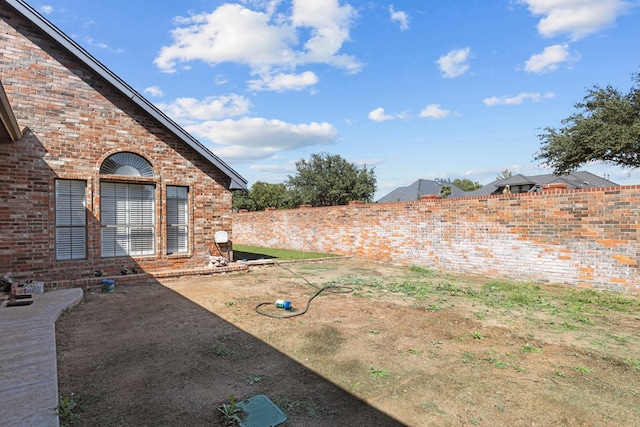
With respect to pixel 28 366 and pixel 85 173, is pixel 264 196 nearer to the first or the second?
pixel 85 173

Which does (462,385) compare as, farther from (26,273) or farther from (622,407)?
(26,273)

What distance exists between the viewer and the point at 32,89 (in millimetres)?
8039

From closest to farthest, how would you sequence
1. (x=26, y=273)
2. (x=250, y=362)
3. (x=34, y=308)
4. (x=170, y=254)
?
(x=250, y=362) < (x=34, y=308) < (x=26, y=273) < (x=170, y=254)

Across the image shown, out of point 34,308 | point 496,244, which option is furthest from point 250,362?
point 496,244

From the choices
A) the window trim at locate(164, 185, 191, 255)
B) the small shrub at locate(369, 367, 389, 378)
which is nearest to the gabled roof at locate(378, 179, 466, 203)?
the window trim at locate(164, 185, 191, 255)

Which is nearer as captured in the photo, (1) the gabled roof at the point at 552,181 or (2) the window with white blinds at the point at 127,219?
(2) the window with white blinds at the point at 127,219

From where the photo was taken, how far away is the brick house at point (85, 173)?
783 centimetres

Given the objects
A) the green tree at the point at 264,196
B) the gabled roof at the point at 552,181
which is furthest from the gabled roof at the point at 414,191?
the green tree at the point at 264,196

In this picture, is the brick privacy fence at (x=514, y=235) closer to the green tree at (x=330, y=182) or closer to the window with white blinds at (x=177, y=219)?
the window with white blinds at (x=177, y=219)

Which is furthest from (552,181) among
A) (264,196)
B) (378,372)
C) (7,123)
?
(7,123)

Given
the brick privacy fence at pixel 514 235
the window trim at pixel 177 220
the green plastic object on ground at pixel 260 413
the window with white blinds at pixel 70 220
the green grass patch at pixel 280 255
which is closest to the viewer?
the green plastic object on ground at pixel 260 413

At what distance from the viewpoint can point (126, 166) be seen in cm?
932

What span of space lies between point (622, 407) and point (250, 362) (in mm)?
3818

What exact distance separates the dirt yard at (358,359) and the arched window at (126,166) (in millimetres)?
3216
